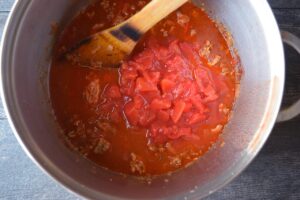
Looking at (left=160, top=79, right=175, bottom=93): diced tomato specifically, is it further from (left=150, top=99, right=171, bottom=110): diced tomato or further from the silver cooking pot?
the silver cooking pot

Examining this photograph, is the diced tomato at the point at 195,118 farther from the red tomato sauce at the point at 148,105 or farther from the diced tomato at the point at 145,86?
the diced tomato at the point at 145,86

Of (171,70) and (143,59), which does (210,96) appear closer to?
(171,70)

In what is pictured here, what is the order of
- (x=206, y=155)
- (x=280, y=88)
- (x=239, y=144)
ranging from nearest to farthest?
(x=280, y=88) < (x=239, y=144) < (x=206, y=155)

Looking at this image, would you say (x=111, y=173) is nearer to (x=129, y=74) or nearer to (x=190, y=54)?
(x=129, y=74)

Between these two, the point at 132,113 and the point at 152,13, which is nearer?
the point at 152,13

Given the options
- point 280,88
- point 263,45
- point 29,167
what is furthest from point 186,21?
point 29,167

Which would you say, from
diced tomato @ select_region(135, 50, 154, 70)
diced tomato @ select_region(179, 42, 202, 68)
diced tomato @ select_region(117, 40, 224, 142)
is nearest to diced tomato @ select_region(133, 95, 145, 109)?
diced tomato @ select_region(117, 40, 224, 142)

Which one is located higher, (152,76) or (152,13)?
(152,13)

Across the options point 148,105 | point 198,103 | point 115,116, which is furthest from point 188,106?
point 115,116
